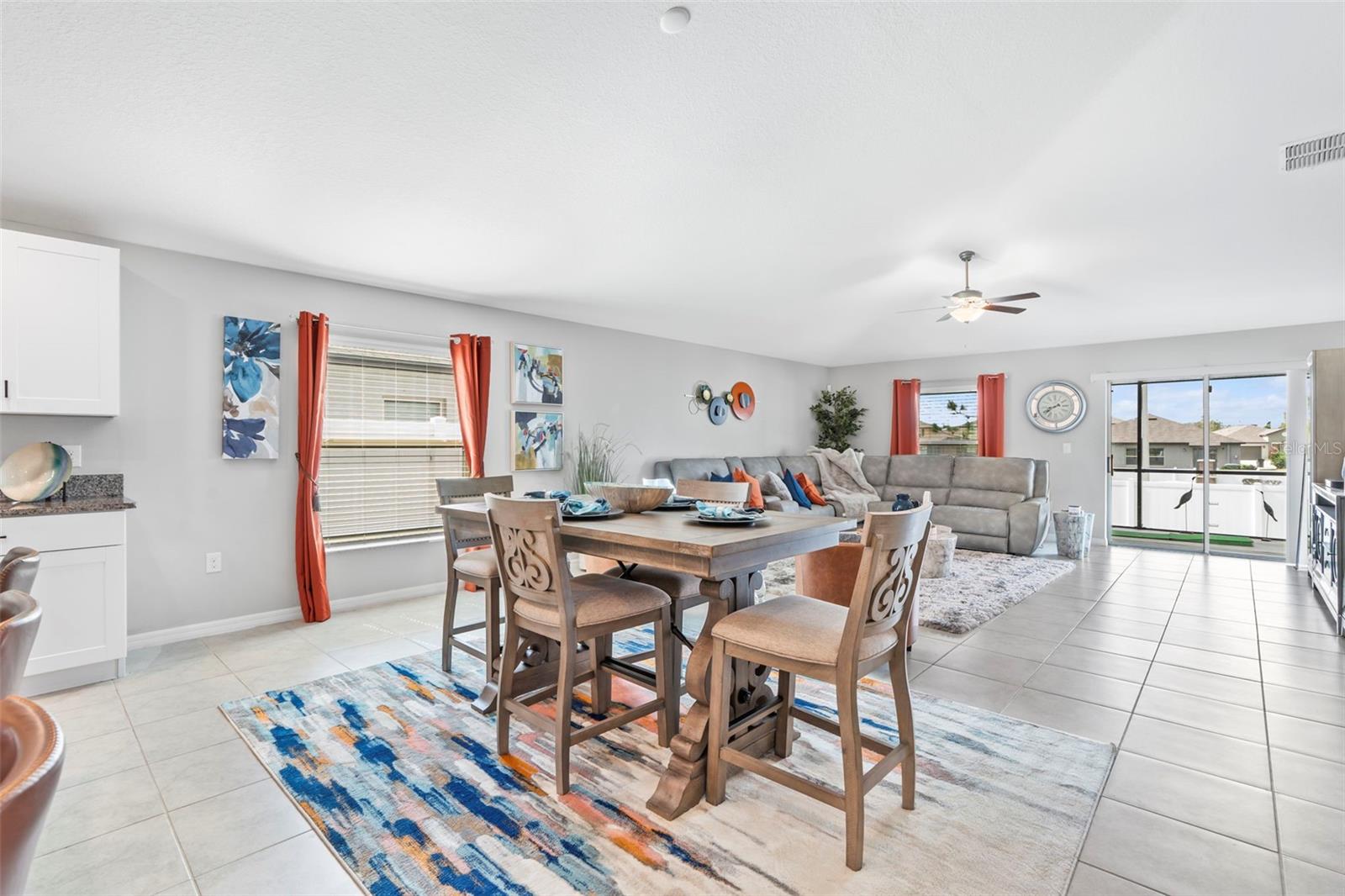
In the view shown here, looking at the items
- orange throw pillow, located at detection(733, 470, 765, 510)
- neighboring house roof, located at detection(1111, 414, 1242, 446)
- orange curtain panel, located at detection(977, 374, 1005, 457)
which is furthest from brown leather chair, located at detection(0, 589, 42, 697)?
neighboring house roof, located at detection(1111, 414, 1242, 446)

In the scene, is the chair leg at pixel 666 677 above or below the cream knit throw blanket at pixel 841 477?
below

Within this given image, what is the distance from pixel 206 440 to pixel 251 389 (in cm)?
39

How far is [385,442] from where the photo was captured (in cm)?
448

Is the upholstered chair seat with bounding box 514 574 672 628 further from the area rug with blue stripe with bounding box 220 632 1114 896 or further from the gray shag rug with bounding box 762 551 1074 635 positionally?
the gray shag rug with bounding box 762 551 1074 635

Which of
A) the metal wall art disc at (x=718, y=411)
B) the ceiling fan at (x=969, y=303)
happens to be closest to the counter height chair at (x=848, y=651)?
the ceiling fan at (x=969, y=303)

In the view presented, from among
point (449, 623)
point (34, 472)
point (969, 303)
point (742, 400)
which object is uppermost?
point (969, 303)

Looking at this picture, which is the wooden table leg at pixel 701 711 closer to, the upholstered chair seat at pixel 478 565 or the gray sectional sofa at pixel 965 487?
the upholstered chair seat at pixel 478 565

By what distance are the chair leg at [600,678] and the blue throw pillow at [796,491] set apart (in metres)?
4.62

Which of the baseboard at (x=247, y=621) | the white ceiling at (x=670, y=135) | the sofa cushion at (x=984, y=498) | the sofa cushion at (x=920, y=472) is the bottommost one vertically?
the baseboard at (x=247, y=621)

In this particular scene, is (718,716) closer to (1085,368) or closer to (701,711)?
(701,711)

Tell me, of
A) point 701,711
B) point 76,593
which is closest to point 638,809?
point 701,711

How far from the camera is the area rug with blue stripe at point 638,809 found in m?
1.62

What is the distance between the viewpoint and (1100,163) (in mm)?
3158

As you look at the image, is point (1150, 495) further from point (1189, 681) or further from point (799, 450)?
point (1189, 681)
